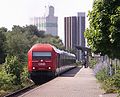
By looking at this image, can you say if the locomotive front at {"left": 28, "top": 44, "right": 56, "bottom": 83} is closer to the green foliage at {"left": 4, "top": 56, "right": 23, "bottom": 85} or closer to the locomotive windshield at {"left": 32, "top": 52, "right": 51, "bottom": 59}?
the locomotive windshield at {"left": 32, "top": 52, "right": 51, "bottom": 59}

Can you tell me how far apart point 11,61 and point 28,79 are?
8603mm

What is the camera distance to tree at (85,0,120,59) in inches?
516

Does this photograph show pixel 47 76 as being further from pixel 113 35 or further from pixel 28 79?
pixel 113 35

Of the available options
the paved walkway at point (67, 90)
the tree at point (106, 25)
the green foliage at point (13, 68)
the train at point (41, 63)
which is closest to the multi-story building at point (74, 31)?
the train at point (41, 63)

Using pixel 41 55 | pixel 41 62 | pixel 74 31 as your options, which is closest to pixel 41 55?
pixel 41 55

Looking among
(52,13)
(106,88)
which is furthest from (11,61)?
(52,13)

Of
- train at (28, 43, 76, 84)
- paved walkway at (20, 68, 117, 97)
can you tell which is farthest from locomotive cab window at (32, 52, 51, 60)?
paved walkway at (20, 68, 117, 97)

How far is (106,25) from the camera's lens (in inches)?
542

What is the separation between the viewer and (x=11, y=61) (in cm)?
3294

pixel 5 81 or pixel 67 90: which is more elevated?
pixel 5 81

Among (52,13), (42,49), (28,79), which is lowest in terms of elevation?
(28,79)

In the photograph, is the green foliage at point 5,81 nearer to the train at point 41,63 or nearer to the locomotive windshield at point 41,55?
the train at point 41,63

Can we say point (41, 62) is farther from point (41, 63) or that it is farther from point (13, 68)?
point (13, 68)

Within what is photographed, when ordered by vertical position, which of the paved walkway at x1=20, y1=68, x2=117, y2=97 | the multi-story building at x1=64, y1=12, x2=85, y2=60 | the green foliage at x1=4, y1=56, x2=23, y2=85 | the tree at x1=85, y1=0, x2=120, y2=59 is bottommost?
the paved walkway at x1=20, y1=68, x2=117, y2=97
